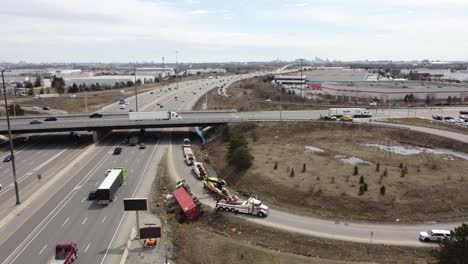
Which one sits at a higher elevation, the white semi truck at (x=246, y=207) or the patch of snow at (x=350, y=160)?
the patch of snow at (x=350, y=160)

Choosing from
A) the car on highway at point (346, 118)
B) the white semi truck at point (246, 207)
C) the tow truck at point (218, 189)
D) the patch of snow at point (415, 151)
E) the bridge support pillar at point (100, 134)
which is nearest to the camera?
the white semi truck at point (246, 207)

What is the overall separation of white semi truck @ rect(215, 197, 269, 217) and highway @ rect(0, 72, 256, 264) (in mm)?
10008

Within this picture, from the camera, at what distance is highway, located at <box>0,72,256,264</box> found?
33281mm

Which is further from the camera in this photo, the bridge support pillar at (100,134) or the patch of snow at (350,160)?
the bridge support pillar at (100,134)

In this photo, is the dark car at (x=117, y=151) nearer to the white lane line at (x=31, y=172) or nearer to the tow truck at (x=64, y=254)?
the white lane line at (x=31, y=172)

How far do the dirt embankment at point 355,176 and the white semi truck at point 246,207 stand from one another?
128 inches

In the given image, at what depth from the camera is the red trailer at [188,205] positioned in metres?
40.7

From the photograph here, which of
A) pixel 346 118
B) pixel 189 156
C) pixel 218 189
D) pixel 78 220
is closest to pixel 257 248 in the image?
pixel 218 189

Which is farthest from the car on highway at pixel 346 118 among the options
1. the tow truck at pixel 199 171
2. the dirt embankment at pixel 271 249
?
the dirt embankment at pixel 271 249

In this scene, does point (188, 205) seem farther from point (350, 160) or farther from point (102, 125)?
point (102, 125)

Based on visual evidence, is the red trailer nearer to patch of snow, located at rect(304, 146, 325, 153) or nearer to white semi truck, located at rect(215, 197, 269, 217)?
white semi truck, located at rect(215, 197, 269, 217)

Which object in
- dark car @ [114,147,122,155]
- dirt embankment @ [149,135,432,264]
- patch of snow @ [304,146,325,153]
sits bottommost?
dirt embankment @ [149,135,432,264]

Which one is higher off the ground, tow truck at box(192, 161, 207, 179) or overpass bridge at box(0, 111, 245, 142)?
overpass bridge at box(0, 111, 245, 142)

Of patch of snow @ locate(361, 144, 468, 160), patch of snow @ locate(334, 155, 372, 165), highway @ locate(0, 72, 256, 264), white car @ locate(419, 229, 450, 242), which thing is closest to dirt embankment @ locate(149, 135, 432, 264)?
white car @ locate(419, 229, 450, 242)
